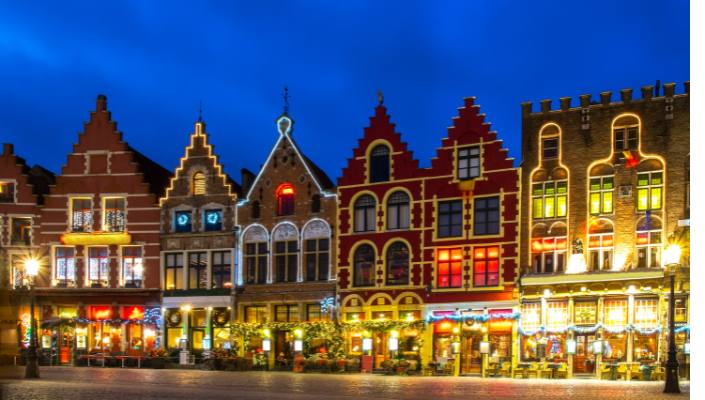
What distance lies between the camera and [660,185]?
117 ft

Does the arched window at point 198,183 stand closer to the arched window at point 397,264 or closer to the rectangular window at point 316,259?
the rectangular window at point 316,259

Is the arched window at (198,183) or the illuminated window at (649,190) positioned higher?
the arched window at (198,183)

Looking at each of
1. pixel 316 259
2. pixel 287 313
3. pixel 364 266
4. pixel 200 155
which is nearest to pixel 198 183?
pixel 200 155

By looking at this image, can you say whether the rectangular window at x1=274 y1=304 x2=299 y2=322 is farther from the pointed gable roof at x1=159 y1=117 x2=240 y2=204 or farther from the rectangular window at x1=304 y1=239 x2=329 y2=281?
the pointed gable roof at x1=159 y1=117 x2=240 y2=204

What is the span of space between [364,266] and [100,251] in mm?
14449

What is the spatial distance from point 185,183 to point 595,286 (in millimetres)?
21371

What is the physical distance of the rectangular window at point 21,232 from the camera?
48.3 metres

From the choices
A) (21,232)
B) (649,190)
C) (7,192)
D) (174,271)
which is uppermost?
(7,192)

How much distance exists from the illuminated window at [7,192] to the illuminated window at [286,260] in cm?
1512

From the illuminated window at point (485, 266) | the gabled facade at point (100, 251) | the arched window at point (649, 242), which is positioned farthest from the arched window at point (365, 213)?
the arched window at point (649, 242)

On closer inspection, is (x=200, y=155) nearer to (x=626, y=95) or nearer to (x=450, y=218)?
(x=450, y=218)

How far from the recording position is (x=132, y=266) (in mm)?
46906

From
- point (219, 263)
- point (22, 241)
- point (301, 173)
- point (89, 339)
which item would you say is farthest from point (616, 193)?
point (22, 241)

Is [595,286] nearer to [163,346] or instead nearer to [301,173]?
[301,173]
